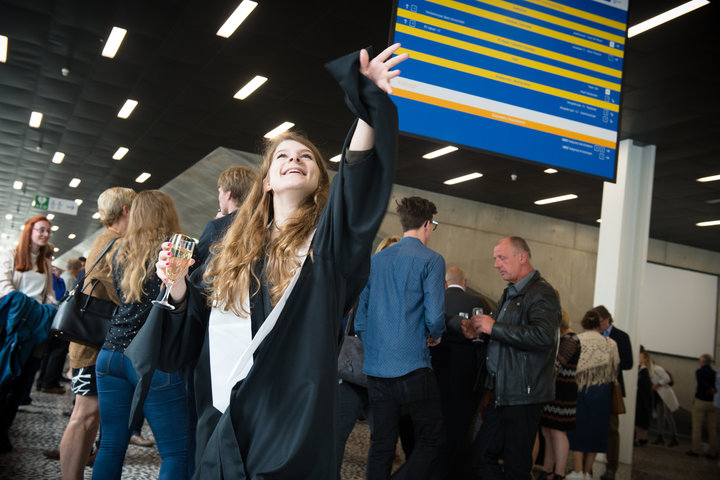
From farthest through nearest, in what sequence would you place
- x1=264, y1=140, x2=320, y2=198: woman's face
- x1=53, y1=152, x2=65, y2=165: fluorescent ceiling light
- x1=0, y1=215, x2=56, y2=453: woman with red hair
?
1. x1=53, y1=152, x2=65, y2=165: fluorescent ceiling light
2. x1=0, y1=215, x2=56, y2=453: woman with red hair
3. x1=264, y1=140, x2=320, y2=198: woman's face

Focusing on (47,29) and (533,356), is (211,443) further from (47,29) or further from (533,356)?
(47,29)

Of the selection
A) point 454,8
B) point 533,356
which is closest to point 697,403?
point 533,356

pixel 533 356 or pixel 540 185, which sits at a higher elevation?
pixel 540 185

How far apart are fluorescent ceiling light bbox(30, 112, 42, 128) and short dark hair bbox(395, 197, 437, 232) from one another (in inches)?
432

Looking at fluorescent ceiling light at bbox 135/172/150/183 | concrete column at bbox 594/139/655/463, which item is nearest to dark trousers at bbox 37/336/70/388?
concrete column at bbox 594/139/655/463

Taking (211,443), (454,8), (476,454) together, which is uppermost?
(454,8)

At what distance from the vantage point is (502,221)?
15.3 metres

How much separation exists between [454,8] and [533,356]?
7.40 ft

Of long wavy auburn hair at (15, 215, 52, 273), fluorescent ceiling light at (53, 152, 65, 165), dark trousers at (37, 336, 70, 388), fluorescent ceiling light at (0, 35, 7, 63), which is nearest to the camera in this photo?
long wavy auburn hair at (15, 215, 52, 273)

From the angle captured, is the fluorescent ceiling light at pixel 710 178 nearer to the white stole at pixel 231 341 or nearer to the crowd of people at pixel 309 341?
the crowd of people at pixel 309 341

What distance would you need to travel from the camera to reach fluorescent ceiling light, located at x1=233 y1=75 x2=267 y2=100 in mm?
9305

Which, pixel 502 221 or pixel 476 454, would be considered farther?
pixel 502 221

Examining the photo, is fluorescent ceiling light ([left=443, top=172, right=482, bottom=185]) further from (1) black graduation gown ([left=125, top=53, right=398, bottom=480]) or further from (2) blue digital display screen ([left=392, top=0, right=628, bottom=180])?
(1) black graduation gown ([left=125, top=53, right=398, bottom=480])

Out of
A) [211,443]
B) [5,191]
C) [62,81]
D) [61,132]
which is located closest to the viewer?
[211,443]
